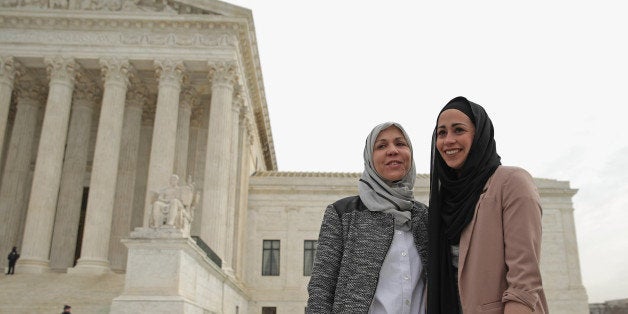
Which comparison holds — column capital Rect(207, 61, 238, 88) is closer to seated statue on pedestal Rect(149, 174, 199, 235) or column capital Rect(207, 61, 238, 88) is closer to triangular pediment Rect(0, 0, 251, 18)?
triangular pediment Rect(0, 0, 251, 18)

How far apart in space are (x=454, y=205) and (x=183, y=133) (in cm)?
2892

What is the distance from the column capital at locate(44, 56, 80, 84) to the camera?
2762cm

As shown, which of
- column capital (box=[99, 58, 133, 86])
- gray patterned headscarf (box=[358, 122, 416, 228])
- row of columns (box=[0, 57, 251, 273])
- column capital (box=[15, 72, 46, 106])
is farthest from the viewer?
column capital (box=[15, 72, 46, 106])

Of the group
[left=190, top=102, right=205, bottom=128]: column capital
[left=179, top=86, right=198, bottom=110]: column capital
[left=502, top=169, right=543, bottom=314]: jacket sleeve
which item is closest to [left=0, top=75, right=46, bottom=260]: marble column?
[left=179, top=86, right=198, bottom=110]: column capital

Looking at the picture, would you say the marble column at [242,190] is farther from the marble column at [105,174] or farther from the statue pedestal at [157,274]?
the statue pedestal at [157,274]

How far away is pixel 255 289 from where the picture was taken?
35.3 metres

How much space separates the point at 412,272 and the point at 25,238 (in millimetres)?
26319

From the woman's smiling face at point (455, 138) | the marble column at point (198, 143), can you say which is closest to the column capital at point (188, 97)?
the marble column at point (198, 143)

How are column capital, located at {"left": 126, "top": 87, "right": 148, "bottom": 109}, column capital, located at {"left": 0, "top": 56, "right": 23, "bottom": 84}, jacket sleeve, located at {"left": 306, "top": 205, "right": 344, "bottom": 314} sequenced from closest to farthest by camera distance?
jacket sleeve, located at {"left": 306, "top": 205, "right": 344, "bottom": 314}, column capital, located at {"left": 0, "top": 56, "right": 23, "bottom": 84}, column capital, located at {"left": 126, "top": 87, "right": 148, "bottom": 109}

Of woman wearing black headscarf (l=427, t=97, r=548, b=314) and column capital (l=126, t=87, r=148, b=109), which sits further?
column capital (l=126, t=87, r=148, b=109)

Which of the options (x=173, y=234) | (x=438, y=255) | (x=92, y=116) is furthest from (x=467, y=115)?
(x=92, y=116)

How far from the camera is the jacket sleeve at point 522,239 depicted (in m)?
2.90

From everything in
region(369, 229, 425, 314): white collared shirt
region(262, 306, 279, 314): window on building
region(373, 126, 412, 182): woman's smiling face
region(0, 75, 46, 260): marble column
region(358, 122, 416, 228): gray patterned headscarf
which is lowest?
region(369, 229, 425, 314): white collared shirt

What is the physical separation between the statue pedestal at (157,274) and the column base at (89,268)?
8.83 m
